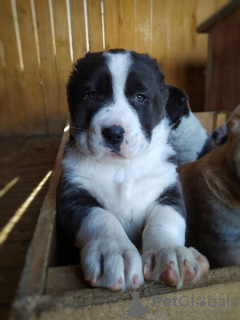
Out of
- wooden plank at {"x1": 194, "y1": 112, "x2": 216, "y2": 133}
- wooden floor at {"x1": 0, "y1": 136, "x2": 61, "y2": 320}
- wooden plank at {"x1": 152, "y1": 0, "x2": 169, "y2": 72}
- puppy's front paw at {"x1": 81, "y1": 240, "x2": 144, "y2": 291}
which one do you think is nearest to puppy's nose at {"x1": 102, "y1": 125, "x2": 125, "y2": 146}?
puppy's front paw at {"x1": 81, "y1": 240, "x2": 144, "y2": 291}

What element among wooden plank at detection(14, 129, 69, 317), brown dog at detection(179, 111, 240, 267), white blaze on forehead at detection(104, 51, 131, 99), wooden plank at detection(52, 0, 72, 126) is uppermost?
wooden plank at detection(52, 0, 72, 126)

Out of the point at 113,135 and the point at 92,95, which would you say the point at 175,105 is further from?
the point at 113,135

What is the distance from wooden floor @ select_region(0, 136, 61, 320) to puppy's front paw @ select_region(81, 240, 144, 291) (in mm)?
877

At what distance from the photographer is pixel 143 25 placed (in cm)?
521

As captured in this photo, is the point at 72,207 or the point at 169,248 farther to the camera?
the point at 72,207

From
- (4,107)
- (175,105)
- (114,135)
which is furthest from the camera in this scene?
(4,107)

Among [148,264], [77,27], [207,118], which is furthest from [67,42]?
[148,264]

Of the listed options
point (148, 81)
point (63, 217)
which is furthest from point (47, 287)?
point (148, 81)

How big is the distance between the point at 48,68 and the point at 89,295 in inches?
198

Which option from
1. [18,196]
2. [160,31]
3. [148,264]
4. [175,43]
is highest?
[160,31]

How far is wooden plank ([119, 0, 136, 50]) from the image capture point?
5066 millimetres

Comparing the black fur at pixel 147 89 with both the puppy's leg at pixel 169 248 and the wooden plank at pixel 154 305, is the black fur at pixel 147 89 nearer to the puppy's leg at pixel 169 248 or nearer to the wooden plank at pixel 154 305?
the puppy's leg at pixel 169 248

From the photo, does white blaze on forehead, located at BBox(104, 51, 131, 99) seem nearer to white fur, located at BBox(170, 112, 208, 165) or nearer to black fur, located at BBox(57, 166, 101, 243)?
black fur, located at BBox(57, 166, 101, 243)

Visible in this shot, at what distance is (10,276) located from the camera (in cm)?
200
